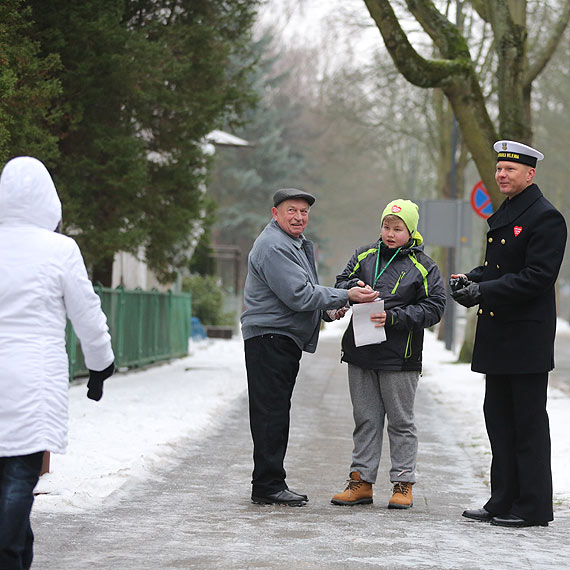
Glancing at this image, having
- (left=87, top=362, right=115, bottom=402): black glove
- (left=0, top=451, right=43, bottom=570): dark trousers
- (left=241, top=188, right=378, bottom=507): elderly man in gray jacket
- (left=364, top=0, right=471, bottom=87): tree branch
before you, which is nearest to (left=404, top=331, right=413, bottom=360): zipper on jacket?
(left=241, top=188, right=378, bottom=507): elderly man in gray jacket

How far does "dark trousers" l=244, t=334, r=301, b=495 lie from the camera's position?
7199mm

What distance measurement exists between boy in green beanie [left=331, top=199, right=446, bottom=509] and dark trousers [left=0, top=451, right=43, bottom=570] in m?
2.83

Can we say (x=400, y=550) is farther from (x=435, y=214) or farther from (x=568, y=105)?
(x=568, y=105)

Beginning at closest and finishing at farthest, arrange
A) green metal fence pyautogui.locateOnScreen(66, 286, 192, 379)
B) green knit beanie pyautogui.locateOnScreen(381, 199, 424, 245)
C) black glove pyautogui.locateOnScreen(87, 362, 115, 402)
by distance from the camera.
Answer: black glove pyautogui.locateOnScreen(87, 362, 115, 402), green knit beanie pyautogui.locateOnScreen(381, 199, 424, 245), green metal fence pyautogui.locateOnScreen(66, 286, 192, 379)

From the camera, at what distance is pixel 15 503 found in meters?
4.55

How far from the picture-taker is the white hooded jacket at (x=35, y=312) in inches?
181

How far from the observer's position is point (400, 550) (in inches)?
227

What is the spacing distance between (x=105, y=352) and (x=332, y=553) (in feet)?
5.32

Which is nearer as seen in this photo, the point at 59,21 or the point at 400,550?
the point at 400,550

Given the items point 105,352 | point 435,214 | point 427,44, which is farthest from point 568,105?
point 105,352

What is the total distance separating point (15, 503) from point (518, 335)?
3.17 m

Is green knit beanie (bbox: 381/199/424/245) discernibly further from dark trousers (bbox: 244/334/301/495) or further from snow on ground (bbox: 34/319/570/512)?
snow on ground (bbox: 34/319/570/512)

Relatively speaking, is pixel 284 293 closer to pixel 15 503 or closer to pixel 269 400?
pixel 269 400

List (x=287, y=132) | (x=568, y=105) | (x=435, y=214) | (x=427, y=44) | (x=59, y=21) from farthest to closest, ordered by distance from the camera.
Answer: (x=287, y=132), (x=568, y=105), (x=427, y=44), (x=435, y=214), (x=59, y=21)
